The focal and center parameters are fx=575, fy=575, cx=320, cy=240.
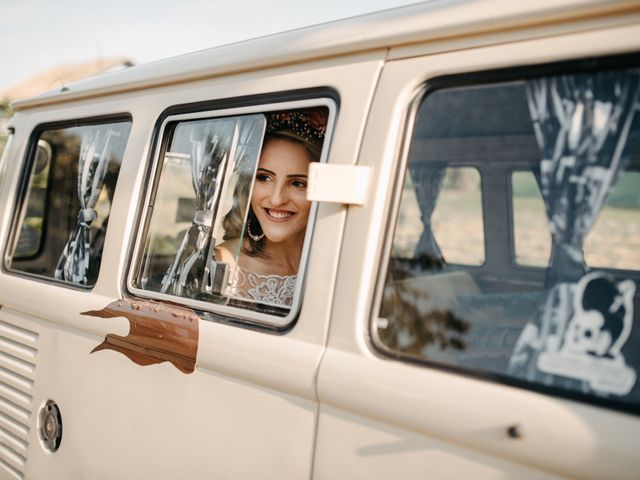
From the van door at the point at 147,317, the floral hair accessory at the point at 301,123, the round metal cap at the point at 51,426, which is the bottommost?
the round metal cap at the point at 51,426

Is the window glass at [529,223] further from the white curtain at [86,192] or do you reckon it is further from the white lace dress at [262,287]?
the white curtain at [86,192]

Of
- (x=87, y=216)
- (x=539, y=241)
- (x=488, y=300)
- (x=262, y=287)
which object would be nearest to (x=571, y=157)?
(x=539, y=241)

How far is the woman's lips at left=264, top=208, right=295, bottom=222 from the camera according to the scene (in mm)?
2408

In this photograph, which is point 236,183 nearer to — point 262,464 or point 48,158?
point 262,464

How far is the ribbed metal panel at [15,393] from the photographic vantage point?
243 cm

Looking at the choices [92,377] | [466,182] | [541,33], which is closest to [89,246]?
[92,377]

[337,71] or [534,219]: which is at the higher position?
[337,71]

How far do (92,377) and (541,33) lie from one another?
6.10 ft

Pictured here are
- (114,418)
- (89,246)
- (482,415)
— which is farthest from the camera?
(89,246)

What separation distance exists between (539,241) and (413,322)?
470 millimetres

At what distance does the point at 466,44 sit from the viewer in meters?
1.45

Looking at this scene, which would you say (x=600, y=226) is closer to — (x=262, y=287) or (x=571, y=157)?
(x=571, y=157)

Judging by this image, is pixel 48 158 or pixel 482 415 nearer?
pixel 482 415

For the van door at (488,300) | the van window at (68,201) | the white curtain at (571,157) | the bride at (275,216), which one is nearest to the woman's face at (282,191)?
the bride at (275,216)
